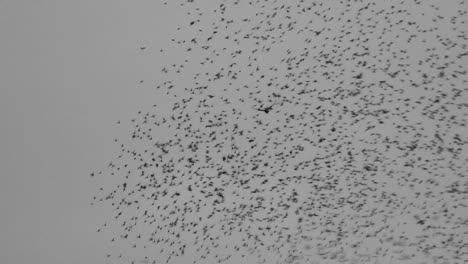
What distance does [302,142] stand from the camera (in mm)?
11297

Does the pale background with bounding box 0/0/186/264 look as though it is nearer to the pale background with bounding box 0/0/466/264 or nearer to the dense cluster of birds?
the pale background with bounding box 0/0/466/264

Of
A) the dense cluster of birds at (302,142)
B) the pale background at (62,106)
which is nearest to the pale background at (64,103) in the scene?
the pale background at (62,106)

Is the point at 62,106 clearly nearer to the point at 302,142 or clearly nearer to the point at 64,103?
the point at 64,103

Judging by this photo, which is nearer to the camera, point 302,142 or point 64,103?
point 302,142

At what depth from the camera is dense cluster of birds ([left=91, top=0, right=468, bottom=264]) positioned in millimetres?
10414

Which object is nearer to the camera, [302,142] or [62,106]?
[302,142]

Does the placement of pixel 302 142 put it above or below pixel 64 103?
below

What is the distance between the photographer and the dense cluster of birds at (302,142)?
34.2ft

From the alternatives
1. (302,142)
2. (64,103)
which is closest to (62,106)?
(64,103)

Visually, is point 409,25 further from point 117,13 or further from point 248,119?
point 117,13

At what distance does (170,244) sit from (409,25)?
702 centimetres

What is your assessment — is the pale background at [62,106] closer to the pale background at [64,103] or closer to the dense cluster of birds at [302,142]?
the pale background at [64,103]

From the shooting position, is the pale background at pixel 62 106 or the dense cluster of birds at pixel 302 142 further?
the pale background at pixel 62 106

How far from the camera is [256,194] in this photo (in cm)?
1119
